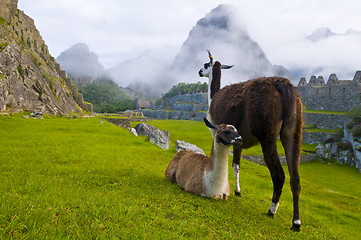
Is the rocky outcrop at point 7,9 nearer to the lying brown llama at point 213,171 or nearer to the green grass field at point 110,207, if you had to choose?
the green grass field at point 110,207

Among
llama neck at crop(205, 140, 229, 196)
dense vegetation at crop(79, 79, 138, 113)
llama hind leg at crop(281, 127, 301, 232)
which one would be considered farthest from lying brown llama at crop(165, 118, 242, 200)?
dense vegetation at crop(79, 79, 138, 113)

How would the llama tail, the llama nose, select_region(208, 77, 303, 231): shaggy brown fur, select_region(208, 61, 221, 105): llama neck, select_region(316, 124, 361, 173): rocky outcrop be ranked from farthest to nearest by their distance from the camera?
1. select_region(316, 124, 361, 173): rocky outcrop
2. select_region(208, 61, 221, 105): llama neck
3. the llama tail
4. select_region(208, 77, 303, 231): shaggy brown fur
5. the llama nose

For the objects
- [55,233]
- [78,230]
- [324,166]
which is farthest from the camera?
[324,166]

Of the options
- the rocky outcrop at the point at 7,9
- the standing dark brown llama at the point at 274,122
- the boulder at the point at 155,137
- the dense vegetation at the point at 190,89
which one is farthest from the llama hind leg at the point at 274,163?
the dense vegetation at the point at 190,89

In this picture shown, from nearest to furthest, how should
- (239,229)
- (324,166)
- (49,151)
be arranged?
(239,229)
(49,151)
(324,166)

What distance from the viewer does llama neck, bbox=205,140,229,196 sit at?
528 cm

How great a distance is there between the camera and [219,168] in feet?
17.5

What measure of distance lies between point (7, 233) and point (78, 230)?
665 mm

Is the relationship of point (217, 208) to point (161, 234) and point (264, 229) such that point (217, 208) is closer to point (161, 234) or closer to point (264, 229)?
point (264, 229)

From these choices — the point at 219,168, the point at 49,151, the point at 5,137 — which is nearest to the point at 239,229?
the point at 219,168

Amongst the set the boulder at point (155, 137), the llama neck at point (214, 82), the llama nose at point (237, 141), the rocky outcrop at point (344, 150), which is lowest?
the rocky outcrop at point (344, 150)

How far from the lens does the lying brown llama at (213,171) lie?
4891 mm

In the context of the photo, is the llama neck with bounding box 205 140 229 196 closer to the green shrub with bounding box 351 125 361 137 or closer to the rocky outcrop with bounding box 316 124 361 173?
the rocky outcrop with bounding box 316 124 361 173

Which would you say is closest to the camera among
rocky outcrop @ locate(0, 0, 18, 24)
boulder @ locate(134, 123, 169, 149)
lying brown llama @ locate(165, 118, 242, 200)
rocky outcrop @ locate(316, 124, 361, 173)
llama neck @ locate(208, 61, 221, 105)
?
lying brown llama @ locate(165, 118, 242, 200)
